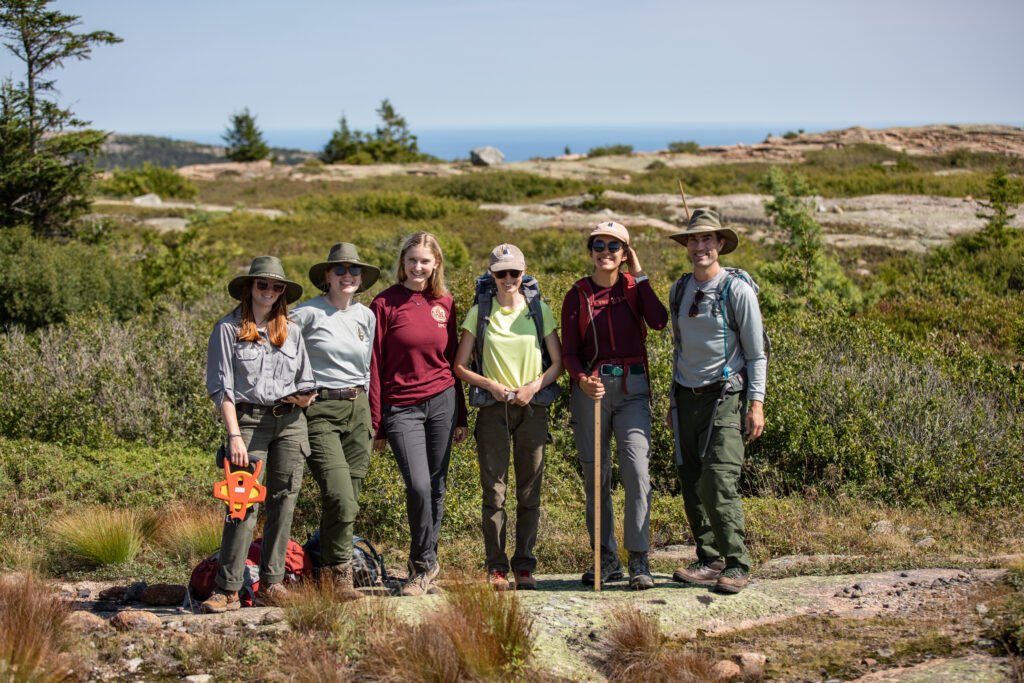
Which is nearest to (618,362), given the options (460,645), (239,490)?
(460,645)

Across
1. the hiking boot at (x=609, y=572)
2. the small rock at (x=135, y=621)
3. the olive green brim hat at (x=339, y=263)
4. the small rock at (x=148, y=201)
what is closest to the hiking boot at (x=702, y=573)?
the hiking boot at (x=609, y=572)

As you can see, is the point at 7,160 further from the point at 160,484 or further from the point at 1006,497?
the point at 1006,497

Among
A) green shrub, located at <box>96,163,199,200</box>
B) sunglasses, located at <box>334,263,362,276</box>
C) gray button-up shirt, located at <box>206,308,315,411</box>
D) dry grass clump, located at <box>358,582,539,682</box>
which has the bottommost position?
dry grass clump, located at <box>358,582,539,682</box>

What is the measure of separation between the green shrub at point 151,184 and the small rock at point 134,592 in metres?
42.3

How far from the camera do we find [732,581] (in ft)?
17.3

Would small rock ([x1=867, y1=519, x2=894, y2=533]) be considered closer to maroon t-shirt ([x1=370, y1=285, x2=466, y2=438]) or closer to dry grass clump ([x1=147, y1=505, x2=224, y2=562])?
maroon t-shirt ([x1=370, y1=285, x2=466, y2=438])

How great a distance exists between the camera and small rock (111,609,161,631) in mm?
4988

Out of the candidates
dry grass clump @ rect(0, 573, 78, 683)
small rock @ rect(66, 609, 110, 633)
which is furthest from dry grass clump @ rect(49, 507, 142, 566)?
dry grass clump @ rect(0, 573, 78, 683)

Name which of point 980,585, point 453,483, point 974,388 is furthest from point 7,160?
point 980,585

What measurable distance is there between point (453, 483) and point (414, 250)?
3.36m

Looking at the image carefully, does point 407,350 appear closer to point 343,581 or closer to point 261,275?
point 261,275

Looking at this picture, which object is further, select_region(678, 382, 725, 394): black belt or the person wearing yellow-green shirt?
the person wearing yellow-green shirt

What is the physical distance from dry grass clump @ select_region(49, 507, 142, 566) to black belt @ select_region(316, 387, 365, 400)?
2.59 meters

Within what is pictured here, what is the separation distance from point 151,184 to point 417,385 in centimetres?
4598
